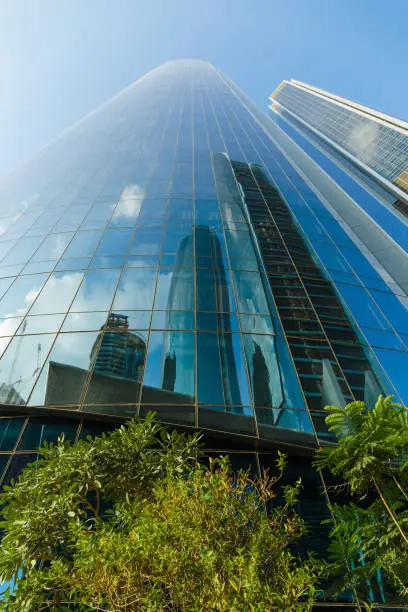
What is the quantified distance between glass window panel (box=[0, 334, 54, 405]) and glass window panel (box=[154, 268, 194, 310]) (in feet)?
17.0

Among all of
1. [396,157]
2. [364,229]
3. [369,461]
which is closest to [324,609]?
[369,461]

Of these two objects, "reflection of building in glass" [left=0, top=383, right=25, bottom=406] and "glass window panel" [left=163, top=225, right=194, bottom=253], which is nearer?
"reflection of building in glass" [left=0, top=383, right=25, bottom=406]

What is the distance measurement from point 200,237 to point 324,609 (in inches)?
651

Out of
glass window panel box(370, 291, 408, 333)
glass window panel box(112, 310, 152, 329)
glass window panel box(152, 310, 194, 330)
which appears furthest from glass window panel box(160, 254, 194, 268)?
glass window panel box(370, 291, 408, 333)

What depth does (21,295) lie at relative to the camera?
17828mm

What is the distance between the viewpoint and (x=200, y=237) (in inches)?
788

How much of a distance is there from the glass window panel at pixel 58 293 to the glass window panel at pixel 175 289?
435cm

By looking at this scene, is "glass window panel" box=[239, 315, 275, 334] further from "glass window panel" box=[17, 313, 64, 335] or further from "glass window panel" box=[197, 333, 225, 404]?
"glass window panel" box=[17, 313, 64, 335]

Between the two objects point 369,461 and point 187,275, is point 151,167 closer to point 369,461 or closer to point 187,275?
point 187,275

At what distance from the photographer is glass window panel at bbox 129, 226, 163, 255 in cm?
1923

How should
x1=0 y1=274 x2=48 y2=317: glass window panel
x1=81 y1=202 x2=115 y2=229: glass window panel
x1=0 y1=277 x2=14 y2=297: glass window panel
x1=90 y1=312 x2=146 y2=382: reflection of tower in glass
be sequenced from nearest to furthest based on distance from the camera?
x1=90 y1=312 x2=146 y2=382: reflection of tower in glass → x1=0 y1=274 x2=48 y2=317: glass window panel → x1=0 y1=277 x2=14 y2=297: glass window panel → x1=81 y1=202 x2=115 y2=229: glass window panel

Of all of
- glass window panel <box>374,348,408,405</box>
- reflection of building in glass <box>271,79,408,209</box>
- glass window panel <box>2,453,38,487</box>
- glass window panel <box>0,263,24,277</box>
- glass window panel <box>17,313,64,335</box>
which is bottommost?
glass window panel <box>2,453,38,487</box>

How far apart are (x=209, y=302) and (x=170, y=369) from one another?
405 centimetres

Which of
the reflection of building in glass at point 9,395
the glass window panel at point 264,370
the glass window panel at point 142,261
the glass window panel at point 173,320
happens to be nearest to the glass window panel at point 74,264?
A: the glass window panel at point 142,261
